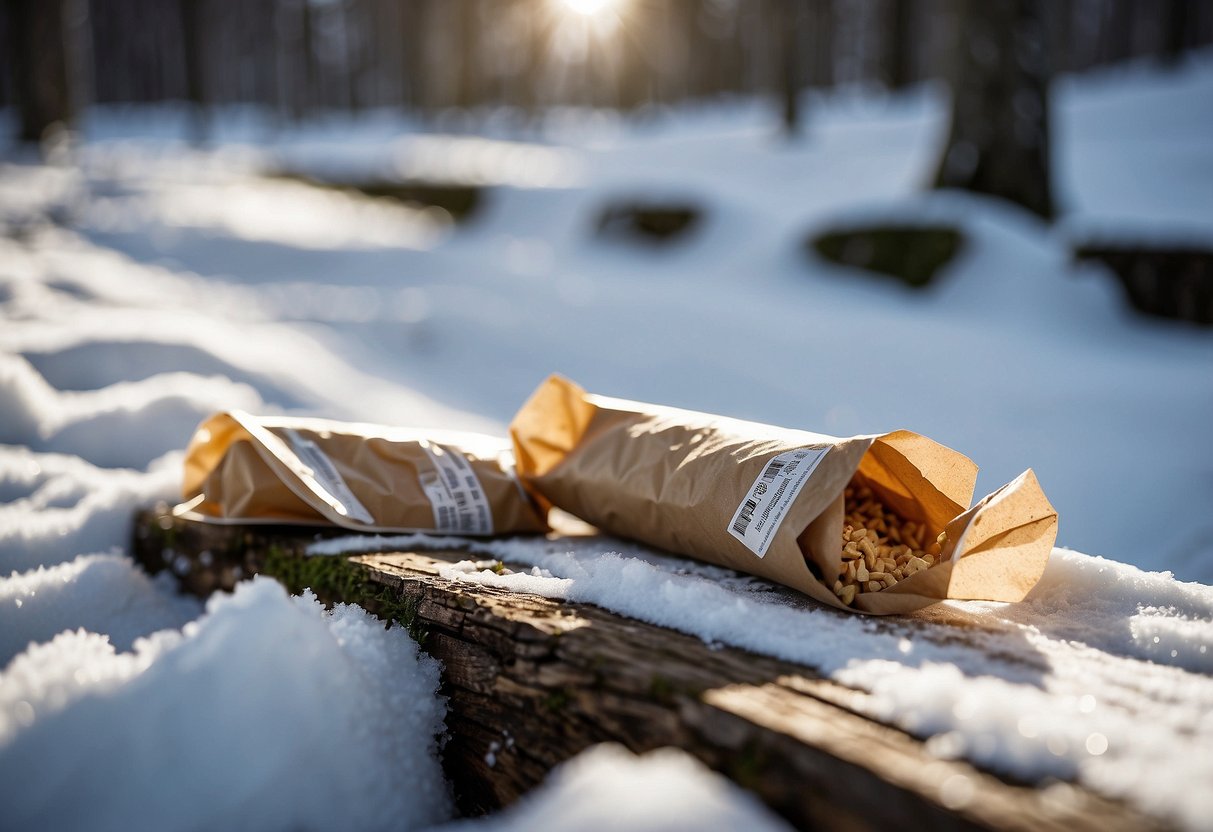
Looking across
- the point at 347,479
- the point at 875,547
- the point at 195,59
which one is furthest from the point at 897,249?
the point at 195,59

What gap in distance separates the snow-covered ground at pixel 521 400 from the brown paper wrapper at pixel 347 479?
20 cm

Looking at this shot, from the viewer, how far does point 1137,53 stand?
28453 mm

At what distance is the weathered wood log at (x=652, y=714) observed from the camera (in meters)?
0.75

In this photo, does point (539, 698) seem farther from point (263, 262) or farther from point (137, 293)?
point (263, 262)

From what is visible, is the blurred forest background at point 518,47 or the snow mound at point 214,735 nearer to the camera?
the snow mound at point 214,735

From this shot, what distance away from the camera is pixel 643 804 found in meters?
0.73

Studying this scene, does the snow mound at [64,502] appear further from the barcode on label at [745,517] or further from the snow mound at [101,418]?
the barcode on label at [745,517]

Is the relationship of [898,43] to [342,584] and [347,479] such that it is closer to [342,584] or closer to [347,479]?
[347,479]

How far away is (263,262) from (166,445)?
3029 mm

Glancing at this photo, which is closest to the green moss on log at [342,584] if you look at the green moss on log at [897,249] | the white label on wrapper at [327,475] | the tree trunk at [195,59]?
the white label on wrapper at [327,475]

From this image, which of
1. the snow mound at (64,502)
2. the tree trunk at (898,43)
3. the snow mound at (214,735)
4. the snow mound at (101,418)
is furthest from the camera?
the tree trunk at (898,43)

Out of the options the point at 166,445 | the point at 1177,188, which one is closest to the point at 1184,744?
the point at 166,445

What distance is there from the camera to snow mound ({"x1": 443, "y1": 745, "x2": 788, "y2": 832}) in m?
0.72

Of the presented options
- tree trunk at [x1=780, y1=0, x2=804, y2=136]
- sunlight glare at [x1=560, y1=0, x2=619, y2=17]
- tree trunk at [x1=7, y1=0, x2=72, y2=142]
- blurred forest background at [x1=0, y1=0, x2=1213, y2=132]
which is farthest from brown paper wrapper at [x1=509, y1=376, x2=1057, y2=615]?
sunlight glare at [x1=560, y1=0, x2=619, y2=17]
